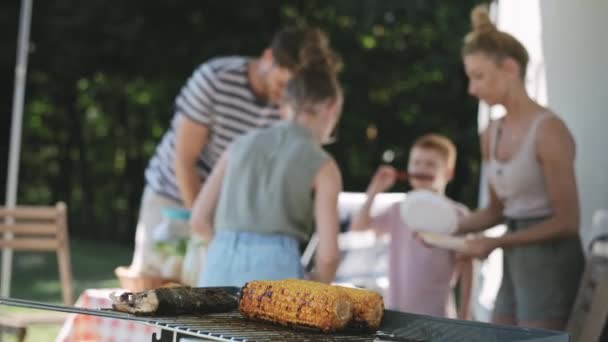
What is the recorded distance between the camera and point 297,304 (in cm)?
212

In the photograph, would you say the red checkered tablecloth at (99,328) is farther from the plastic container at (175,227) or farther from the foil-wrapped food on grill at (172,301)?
the foil-wrapped food on grill at (172,301)

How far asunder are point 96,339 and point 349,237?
162cm

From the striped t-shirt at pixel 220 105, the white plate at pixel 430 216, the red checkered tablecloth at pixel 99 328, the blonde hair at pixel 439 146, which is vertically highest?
the striped t-shirt at pixel 220 105

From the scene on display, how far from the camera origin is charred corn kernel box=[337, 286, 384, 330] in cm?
220

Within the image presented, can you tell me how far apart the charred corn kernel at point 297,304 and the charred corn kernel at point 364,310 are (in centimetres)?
3

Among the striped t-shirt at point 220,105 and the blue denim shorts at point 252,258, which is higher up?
the striped t-shirt at point 220,105

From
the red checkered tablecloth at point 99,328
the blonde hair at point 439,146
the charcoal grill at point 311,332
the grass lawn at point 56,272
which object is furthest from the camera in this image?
the grass lawn at point 56,272

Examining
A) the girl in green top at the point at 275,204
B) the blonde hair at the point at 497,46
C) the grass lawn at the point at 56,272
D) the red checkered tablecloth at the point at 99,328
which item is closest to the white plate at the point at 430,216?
the girl in green top at the point at 275,204

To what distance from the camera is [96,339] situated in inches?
146

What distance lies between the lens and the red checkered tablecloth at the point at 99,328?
363 centimetres

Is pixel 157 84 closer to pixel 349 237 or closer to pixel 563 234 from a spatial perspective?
pixel 349 237

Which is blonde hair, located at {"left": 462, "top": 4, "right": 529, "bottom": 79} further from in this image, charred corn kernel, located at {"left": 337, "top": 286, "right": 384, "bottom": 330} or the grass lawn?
the grass lawn

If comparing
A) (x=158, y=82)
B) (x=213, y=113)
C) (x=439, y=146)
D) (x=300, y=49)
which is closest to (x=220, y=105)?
(x=213, y=113)

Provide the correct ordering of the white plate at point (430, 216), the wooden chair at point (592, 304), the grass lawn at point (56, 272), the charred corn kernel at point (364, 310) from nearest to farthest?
the charred corn kernel at point (364, 310) → the wooden chair at point (592, 304) → the white plate at point (430, 216) → the grass lawn at point (56, 272)
